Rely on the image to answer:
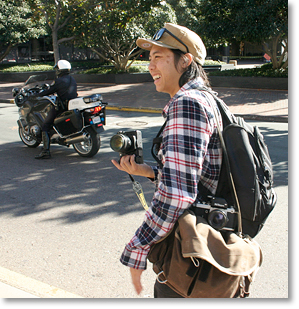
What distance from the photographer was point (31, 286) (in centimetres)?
296

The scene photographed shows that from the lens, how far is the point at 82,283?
308 cm

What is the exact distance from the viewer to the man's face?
5.84ft

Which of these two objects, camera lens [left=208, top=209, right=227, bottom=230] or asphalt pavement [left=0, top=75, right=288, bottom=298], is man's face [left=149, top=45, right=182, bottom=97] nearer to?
camera lens [left=208, top=209, right=227, bottom=230]

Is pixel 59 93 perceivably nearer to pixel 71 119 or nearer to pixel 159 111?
pixel 71 119

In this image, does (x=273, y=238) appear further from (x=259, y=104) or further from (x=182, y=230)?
(x=259, y=104)

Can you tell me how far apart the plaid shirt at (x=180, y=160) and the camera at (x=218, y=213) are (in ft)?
0.43

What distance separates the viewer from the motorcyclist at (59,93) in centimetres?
699

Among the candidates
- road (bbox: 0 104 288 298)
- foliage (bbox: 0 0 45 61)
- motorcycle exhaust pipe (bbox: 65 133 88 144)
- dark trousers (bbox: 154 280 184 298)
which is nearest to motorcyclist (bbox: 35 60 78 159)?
road (bbox: 0 104 288 298)

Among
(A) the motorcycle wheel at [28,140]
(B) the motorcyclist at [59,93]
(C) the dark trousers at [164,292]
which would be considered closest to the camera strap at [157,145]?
(C) the dark trousers at [164,292]

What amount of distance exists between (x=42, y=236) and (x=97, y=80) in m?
19.2

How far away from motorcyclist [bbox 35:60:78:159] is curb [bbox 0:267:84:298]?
421 cm

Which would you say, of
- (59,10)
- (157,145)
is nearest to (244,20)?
(59,10)

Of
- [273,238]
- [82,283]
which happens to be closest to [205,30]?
[273,238]

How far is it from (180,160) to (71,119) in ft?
18.9
